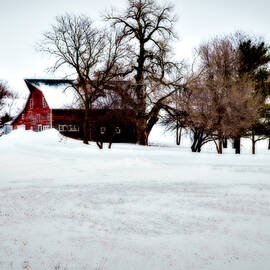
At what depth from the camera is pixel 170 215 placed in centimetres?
776

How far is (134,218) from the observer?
7531mm

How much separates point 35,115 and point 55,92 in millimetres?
4679

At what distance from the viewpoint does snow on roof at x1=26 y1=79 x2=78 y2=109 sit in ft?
120

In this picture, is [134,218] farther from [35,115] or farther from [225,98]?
[35,115]

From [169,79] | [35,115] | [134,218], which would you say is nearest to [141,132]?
[169,79]

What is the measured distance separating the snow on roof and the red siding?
3.60ft

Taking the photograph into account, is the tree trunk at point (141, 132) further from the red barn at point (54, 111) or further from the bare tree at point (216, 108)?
the bare tree at point (216, 108)

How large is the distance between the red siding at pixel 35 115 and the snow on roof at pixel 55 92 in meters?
1.10

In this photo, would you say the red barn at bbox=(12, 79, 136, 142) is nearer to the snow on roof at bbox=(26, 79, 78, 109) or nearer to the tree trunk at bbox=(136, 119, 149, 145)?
the snow on roof at bbox=(26, 79, 78, 109)

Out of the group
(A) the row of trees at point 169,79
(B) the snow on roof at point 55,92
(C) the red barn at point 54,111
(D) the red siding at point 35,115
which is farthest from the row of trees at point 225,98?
(D) the red siding at point 35,115

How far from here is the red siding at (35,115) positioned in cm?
3784

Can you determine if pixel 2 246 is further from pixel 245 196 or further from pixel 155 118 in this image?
pixel 155 118

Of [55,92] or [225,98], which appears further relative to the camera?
[55,92]

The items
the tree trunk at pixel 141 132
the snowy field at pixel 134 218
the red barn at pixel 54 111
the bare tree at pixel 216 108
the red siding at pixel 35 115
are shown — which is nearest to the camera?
the snowy field at pixel 134 218
